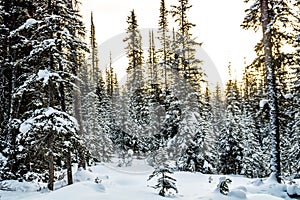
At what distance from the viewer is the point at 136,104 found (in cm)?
3709

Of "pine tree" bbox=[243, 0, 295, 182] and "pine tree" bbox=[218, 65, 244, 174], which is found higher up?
"pine tree" bbox=[243, 0, 295, 182]

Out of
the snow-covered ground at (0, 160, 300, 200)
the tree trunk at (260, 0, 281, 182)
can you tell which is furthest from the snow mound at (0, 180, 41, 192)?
the tree trunk at (260, 0, 281, 182)

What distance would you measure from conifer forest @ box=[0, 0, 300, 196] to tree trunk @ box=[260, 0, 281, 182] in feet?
0.12

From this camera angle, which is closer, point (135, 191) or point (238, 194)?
point (135, 191)

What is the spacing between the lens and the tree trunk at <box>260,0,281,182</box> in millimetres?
11500

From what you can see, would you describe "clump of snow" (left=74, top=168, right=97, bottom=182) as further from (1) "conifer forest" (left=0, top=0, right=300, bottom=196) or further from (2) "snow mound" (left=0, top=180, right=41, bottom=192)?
(2) "snow mound" (left=0, top=180, right=41, bottom=192)

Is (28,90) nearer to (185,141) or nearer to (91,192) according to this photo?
(91,192)

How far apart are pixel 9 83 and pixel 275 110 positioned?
12.5 m

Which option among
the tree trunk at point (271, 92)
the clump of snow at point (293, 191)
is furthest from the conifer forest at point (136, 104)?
the clump of snow at point (293, 191)

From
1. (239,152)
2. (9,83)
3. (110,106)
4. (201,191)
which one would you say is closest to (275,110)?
(201,191)

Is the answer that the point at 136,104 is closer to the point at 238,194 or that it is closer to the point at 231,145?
the point at 231,145

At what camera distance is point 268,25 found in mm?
12008

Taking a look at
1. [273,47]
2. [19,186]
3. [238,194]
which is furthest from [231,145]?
[19,186]

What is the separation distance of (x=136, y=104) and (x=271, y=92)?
85.4 feet
